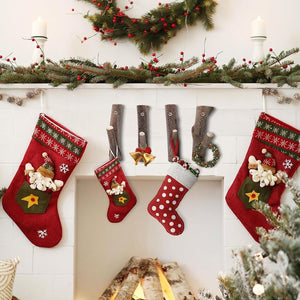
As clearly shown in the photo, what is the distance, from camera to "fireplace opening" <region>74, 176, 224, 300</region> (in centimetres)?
304

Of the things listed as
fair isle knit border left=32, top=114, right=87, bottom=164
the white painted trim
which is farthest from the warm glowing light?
the white painted trim

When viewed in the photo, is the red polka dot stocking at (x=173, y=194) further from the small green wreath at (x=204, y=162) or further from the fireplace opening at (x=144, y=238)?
the fireplace opening at (x=144, y=238)

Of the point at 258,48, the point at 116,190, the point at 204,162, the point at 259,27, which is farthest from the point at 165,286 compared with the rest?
the point at 259,27

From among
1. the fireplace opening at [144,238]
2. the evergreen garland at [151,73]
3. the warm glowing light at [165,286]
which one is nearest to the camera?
the evergreen garland at [151,73]

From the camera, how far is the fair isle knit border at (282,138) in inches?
107

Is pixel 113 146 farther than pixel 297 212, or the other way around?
pixel 113 146

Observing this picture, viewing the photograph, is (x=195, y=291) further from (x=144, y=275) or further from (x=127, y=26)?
(x=127, y=26)

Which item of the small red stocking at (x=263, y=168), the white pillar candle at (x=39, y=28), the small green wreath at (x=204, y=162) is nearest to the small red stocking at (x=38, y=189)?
the white pillar candle at (x=39, y=28)

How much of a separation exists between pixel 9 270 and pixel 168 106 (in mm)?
1096

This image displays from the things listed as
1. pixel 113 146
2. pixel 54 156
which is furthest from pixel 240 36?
pixel 54 156

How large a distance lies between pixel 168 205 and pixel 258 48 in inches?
36.3

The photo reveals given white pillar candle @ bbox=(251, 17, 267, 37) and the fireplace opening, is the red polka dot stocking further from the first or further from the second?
white pillar candle @ bbox=(251, 17, 267, 37)

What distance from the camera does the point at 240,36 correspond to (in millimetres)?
3027

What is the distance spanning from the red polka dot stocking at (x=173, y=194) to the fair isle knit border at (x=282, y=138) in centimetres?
41
